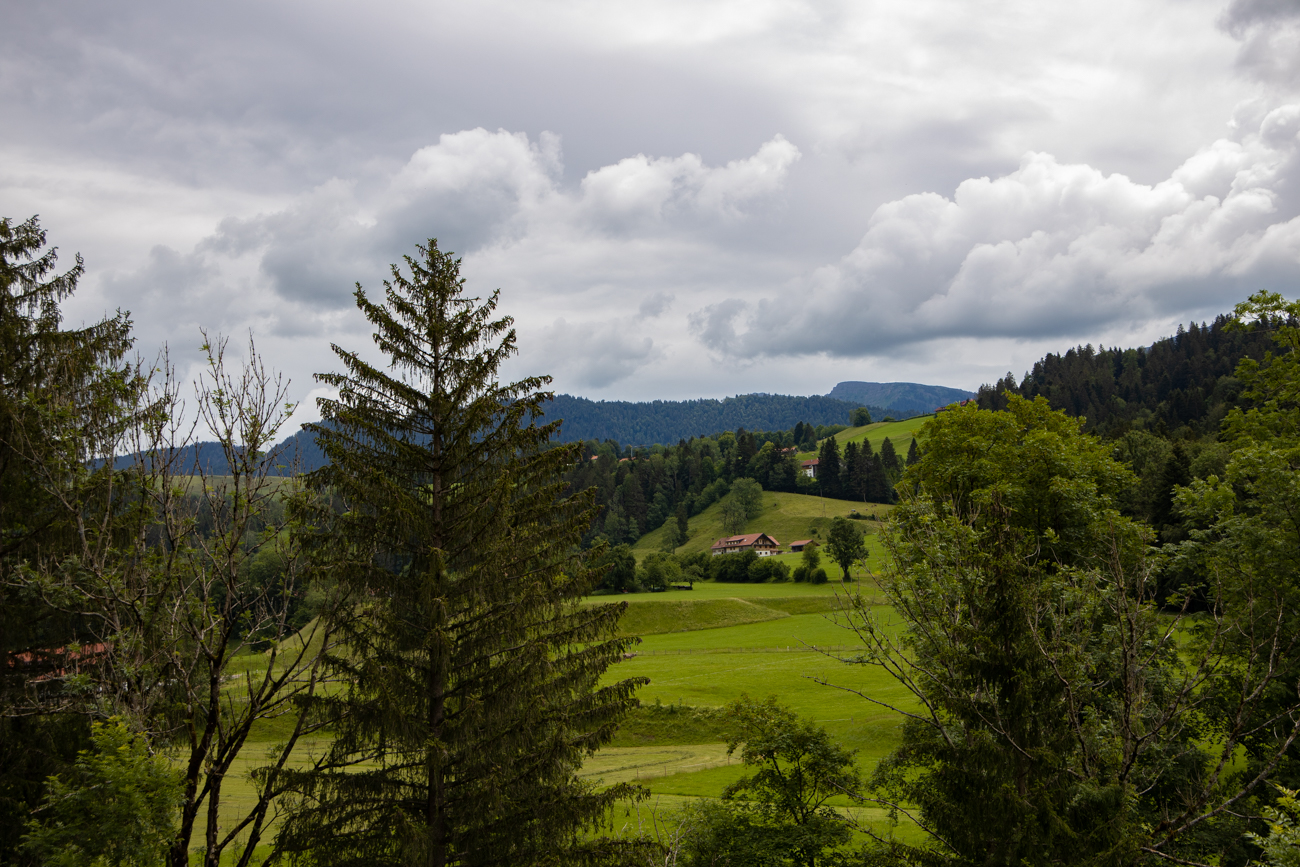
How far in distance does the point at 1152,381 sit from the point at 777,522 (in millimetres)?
97785

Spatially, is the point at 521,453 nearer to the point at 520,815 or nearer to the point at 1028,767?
the point at 520,815

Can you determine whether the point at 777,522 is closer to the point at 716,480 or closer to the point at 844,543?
the point at 716,480

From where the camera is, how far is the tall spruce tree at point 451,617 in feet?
43.3

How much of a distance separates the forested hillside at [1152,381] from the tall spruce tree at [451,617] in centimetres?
13314

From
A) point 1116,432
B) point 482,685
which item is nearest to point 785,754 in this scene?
point 482,685

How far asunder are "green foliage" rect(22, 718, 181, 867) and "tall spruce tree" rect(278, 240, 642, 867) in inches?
148

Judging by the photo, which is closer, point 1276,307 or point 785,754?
point 785,754

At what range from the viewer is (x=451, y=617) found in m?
14.1

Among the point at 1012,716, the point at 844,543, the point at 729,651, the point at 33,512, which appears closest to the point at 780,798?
the point at 1012,716

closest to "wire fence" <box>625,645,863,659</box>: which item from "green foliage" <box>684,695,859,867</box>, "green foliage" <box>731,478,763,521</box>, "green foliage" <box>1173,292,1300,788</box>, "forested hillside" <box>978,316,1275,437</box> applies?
"green foliage" <box>1173,292,1300,788</box>

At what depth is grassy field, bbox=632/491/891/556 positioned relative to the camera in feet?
433

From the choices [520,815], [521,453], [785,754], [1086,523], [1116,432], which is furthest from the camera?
[1116,432]

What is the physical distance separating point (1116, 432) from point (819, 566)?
132ft

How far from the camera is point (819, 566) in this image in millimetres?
97875
